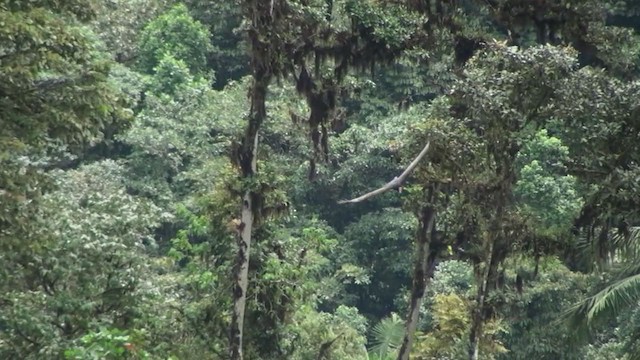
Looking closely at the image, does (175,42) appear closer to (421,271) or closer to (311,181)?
(311,181)

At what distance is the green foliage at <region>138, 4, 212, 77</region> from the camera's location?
29453mm

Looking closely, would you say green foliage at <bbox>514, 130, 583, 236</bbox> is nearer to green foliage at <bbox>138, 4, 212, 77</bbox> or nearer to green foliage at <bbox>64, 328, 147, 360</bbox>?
green foliage at <bbox>138, 4, 212, 77</bbox>

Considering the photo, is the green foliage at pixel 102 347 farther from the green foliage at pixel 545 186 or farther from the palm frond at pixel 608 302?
the green foliage at pixel 545 186

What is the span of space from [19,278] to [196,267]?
105 inches

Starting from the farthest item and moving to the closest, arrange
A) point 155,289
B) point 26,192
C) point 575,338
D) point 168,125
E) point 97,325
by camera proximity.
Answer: point 168,125, point 575,338, point 155,289, point 97,325, point 26,192

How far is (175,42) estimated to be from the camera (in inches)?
1179

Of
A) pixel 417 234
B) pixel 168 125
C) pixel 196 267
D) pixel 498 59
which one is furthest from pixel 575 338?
pixel 168 125

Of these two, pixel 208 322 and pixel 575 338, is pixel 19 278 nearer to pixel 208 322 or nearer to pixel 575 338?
pixel 208 322

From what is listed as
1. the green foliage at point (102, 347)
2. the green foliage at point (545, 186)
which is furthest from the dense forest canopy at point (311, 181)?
the green foliage at point (545, 186)

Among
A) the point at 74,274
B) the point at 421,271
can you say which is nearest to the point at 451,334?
the point at 421,271

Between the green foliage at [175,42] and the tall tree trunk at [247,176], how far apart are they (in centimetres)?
1724

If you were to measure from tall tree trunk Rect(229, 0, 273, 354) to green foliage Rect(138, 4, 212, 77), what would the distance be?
17.2 meters

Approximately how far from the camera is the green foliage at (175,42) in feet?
96.6

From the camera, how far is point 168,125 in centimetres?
2592
